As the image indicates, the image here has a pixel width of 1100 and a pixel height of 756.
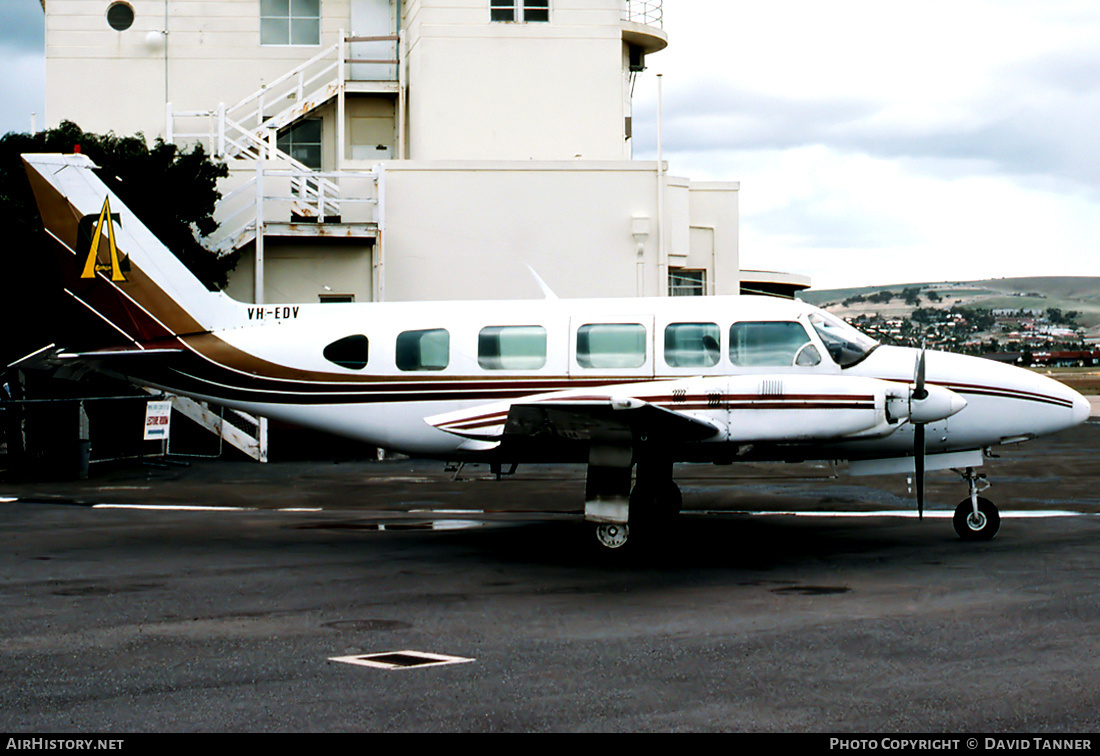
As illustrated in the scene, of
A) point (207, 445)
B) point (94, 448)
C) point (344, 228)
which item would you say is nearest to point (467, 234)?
point (344, 228)

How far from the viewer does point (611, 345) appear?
1386cm

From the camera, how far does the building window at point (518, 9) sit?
1284 inches

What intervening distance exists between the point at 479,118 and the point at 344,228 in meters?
5.84

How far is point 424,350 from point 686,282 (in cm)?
1963

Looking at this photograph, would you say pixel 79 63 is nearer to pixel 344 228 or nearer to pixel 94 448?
pixel 344 228

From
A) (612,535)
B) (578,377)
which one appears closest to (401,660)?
(612,535)

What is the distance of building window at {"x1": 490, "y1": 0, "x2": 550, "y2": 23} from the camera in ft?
107

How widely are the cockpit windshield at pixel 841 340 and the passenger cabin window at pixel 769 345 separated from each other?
0.21 m

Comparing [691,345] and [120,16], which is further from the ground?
[120,16]

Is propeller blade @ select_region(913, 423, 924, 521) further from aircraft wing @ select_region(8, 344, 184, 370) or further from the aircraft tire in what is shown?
aircraft wing @ select_region(8, 344, 184, 370)

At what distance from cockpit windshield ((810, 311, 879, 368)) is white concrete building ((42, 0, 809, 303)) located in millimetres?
16298

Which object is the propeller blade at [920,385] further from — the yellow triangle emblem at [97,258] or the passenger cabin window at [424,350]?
the yellow triangle emblem at [97,258]

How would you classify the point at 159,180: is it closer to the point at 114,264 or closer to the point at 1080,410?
the point at 114,264

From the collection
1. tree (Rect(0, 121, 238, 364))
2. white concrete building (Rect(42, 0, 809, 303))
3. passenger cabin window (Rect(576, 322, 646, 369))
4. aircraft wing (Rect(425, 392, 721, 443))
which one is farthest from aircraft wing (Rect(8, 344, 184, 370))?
white concrete building (Rect(42, 0, 809, 303))
